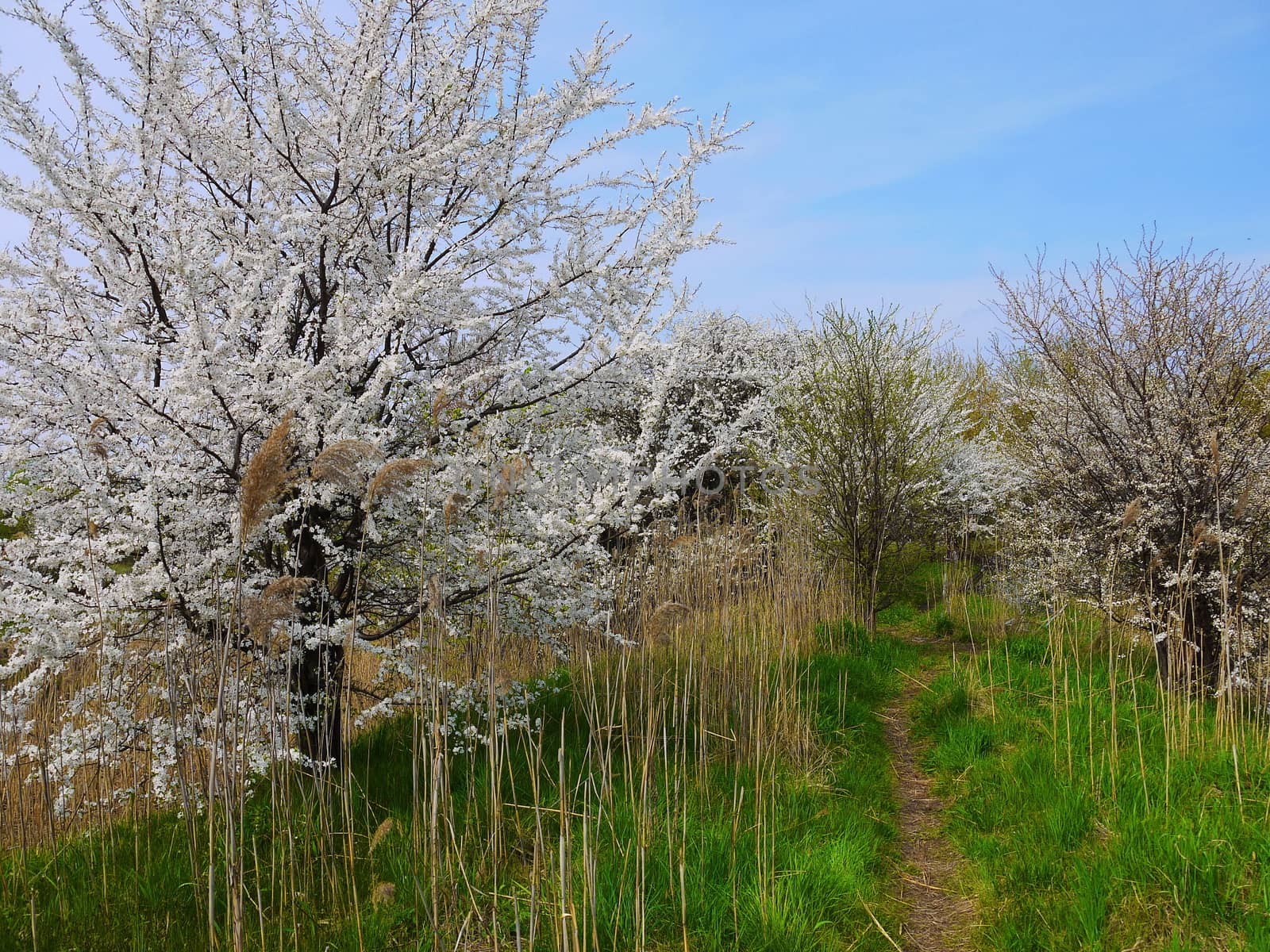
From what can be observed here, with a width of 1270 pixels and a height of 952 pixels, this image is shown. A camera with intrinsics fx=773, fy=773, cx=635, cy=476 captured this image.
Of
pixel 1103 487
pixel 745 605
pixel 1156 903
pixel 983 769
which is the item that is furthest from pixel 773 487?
pixel 1156 903

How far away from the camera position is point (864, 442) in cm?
887

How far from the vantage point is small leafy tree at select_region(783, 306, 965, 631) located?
8906 millimetres

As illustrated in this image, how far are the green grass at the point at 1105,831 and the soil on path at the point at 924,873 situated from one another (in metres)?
0.12

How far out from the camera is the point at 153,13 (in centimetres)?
377

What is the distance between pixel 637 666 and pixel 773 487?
546cm

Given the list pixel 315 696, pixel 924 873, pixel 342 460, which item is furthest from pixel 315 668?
pixel 924 873

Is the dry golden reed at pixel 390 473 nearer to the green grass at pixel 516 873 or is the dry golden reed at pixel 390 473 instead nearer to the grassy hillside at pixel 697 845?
the grassy hillside at pixel 697 845

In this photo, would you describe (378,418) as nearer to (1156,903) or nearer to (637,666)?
(637,666)

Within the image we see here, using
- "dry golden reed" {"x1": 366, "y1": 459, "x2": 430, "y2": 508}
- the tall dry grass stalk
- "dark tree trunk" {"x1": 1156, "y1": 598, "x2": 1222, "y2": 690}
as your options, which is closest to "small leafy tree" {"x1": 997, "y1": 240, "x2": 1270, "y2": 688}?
"dark tree trunk" {"x1": 1156, "y1": 598, "x2": 1222, "y2": 690}

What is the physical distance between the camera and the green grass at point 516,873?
2906 millimetres

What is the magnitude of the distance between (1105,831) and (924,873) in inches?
35.8

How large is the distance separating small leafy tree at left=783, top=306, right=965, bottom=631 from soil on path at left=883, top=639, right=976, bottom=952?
3498 mm

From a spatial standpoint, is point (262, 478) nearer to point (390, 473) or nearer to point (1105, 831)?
point (390, 473)

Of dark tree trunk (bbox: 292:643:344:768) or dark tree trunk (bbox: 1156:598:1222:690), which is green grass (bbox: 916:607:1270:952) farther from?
dark tree trunk (bbox: 292:643:344:768)
